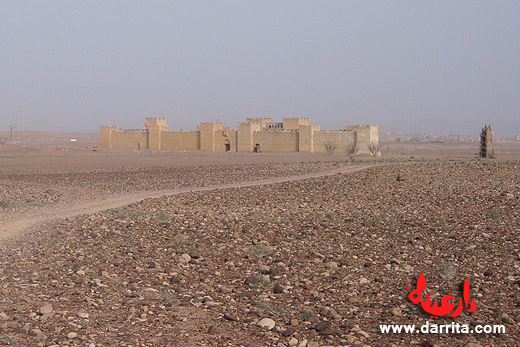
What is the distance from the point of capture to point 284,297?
8656 mm

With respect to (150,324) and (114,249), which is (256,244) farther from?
(150,324)

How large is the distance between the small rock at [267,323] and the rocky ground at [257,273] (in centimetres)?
2

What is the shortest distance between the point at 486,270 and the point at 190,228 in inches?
250

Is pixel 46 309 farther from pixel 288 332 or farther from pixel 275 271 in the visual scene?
pixel 275 271

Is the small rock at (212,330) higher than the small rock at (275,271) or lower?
lower

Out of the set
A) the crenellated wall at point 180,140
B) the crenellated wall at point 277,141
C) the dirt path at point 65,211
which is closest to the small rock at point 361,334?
the dirt path at point 65,211

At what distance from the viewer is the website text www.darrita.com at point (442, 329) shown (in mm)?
7230

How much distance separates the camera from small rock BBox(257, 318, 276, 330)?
24.4ft

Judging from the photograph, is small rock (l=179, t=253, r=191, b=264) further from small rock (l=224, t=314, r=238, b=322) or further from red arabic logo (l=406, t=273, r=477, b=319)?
red arabic logo (l=406, t=273, r=477, b=319)

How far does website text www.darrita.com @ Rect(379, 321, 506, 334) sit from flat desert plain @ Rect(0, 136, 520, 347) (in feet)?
0.26

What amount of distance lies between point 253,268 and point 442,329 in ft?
12.1

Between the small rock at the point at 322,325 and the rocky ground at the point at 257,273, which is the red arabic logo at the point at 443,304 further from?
the small rock at the point at 322,325

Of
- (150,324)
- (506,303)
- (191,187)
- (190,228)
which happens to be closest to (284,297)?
(150,324)

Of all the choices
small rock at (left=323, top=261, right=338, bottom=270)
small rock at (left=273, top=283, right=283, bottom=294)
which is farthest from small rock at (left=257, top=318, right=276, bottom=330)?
small rock at (left=323, top=261, right=338, bottom=270)
